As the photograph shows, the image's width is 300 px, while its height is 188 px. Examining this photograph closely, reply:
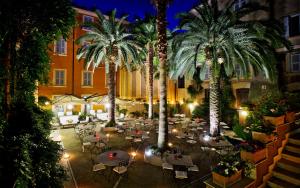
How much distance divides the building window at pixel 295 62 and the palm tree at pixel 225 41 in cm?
462

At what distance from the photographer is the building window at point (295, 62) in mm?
16922

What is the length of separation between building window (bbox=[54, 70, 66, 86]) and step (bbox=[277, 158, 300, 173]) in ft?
81.3

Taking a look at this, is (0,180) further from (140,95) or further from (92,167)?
(140,95)

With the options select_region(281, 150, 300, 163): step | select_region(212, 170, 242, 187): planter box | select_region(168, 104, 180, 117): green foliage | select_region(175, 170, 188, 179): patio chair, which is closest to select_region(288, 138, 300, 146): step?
select_region(281, 150, 300, 163): step

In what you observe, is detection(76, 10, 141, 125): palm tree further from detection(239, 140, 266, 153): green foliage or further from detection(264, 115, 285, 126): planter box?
detection(239, 140, 266, 153): green foliage

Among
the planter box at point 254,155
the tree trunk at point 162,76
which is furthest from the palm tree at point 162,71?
the planter box at point 254,155

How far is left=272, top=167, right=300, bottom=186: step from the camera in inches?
264

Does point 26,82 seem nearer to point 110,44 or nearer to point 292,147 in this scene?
point 292,147

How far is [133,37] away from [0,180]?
18.2 meters

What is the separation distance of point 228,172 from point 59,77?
79.4ft

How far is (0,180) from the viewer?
4.19 meters

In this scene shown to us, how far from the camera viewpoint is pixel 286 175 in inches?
279

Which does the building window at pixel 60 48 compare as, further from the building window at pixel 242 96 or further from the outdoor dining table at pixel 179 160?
the building window at pixel 242 96

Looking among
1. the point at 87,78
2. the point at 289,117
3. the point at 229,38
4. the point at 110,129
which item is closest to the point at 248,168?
the point at 289,117
